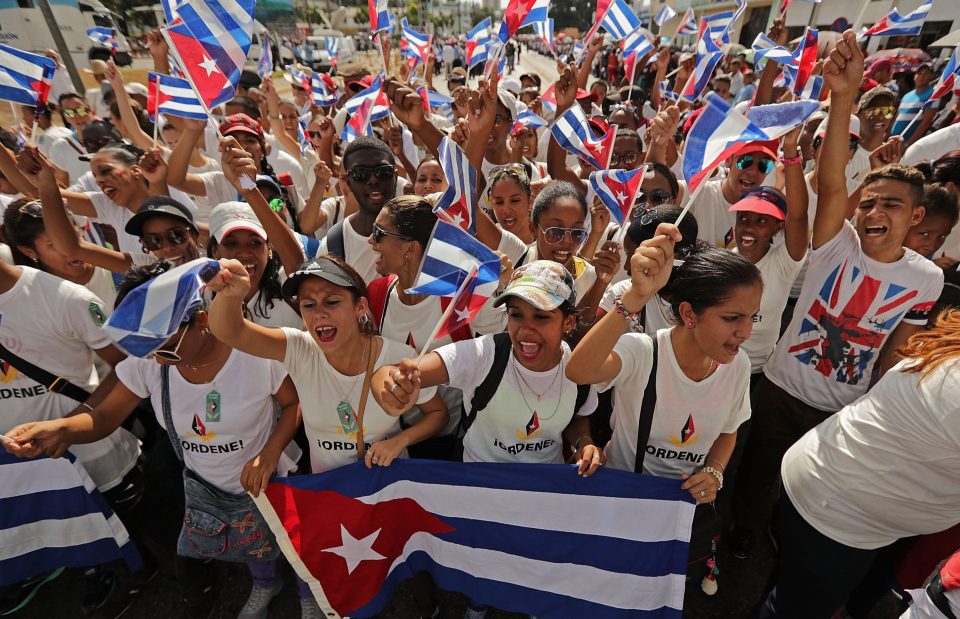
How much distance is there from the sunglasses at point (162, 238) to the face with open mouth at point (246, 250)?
25 cm

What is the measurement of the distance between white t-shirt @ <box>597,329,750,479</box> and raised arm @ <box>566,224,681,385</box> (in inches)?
5.8

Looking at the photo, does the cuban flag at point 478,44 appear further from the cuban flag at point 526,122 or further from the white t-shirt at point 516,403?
the white t-shirt at point 516,403

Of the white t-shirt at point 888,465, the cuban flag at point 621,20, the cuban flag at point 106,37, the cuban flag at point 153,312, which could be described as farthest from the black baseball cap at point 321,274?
the cuban flag at point 106,37

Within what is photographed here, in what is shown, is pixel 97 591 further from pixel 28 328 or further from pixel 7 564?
pixel 28 328

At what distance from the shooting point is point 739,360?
221cm

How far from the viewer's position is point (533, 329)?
210cm

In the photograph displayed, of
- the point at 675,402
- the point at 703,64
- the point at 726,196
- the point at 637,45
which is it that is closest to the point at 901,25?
the point at 703,64

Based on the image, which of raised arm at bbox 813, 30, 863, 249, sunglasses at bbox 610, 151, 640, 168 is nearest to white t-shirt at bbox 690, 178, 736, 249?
sunglasses at bbox 610, 151, 640, 168

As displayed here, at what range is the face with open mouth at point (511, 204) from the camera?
11.7 ft

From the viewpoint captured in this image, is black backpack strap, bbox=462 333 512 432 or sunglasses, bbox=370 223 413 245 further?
sunglasses, bbox=370 223 413 245

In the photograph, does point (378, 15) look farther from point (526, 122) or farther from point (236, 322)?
point (236, 322)

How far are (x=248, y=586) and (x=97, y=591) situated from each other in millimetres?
807

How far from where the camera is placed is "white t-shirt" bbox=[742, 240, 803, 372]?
288 cm

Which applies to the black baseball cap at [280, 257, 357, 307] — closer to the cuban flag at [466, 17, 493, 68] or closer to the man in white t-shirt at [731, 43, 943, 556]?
the man in white t-shirt at [731, 43, 943, 556]
